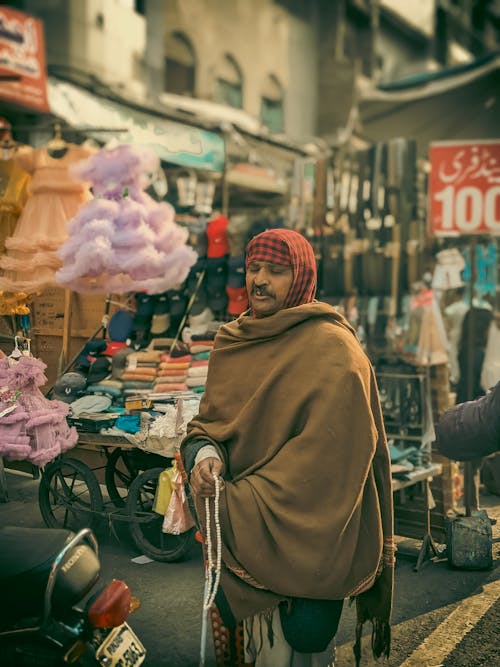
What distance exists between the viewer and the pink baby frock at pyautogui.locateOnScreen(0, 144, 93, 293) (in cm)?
414

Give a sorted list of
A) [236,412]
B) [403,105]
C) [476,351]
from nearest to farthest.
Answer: [236,412] < [476,351] < [403,105]

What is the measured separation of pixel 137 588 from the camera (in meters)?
4.88

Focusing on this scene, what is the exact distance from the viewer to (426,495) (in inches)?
229

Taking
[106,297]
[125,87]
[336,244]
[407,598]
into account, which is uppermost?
[125,87]

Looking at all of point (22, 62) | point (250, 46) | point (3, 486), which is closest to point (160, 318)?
point (3, 486)

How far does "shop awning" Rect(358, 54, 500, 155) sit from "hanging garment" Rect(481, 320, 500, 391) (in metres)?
5.95

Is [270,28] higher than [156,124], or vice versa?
[270,28]

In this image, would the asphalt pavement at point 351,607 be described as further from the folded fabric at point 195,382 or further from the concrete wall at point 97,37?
the concrete wall at point 97,37

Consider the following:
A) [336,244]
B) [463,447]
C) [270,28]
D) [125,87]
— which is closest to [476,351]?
[336,244]

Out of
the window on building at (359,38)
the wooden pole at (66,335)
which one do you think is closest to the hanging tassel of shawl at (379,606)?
the wooden pole at (66,335)

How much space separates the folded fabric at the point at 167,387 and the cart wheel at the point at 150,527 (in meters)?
0.64

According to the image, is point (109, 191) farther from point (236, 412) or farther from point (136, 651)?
point (136, 651)

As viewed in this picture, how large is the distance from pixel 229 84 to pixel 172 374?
11753 millimetres

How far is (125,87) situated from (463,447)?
10.5 metres
